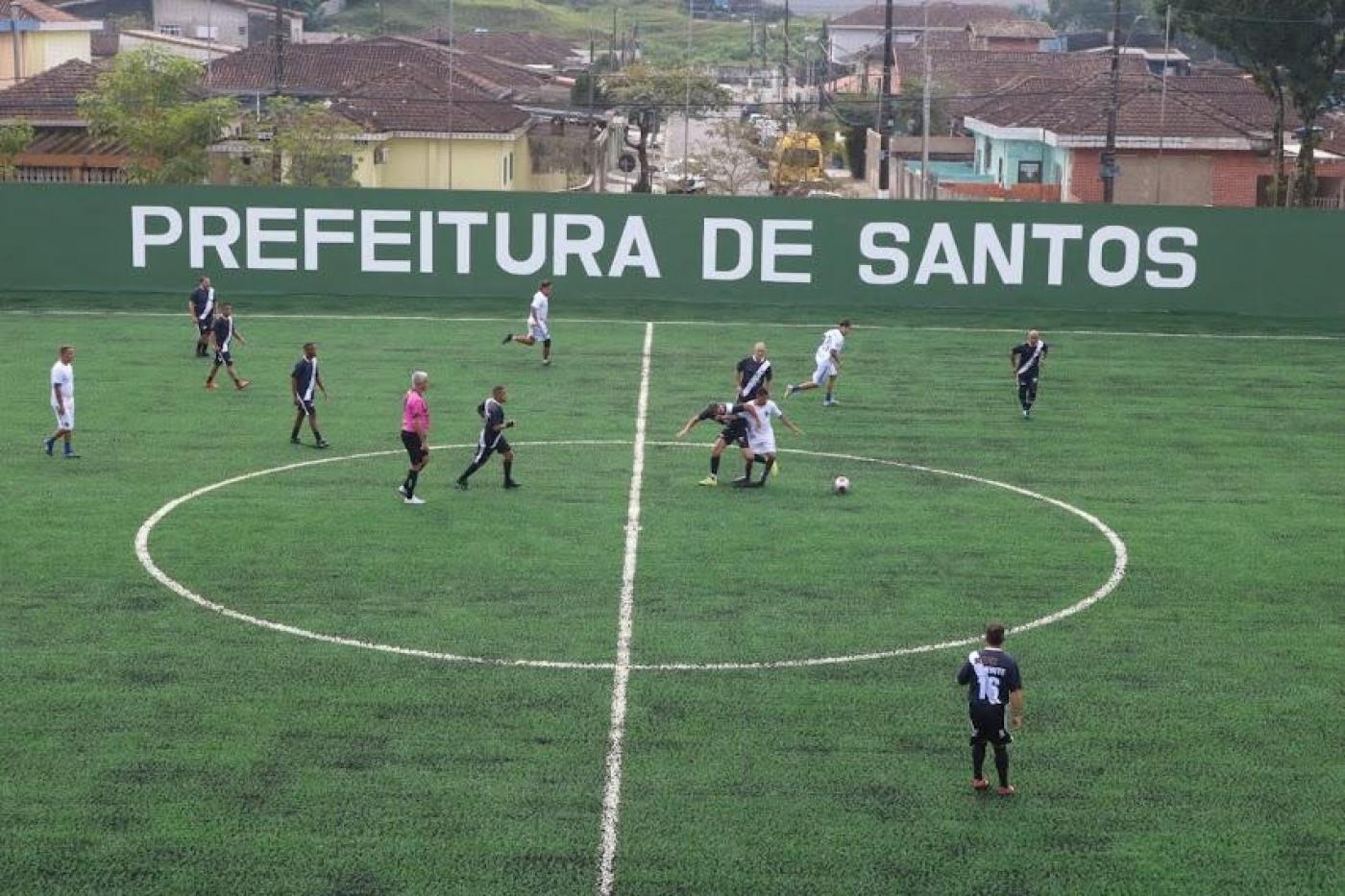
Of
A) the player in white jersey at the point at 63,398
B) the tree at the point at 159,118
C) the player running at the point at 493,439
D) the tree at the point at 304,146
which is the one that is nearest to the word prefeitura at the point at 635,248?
the tree at the point at 304,146

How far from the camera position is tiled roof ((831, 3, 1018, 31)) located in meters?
134

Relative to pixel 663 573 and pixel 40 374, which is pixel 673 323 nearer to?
pixel 40 374

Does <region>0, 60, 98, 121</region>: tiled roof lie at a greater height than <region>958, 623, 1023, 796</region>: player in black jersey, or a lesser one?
greater

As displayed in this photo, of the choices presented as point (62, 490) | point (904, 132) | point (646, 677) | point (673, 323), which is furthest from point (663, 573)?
point (904, 132)

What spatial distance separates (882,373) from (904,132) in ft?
197

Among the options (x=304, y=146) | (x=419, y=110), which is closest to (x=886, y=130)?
(x=419, y=110)

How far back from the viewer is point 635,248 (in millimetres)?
49781

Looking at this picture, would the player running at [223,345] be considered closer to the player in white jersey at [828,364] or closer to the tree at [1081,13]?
the player in white jersey at [828,364]

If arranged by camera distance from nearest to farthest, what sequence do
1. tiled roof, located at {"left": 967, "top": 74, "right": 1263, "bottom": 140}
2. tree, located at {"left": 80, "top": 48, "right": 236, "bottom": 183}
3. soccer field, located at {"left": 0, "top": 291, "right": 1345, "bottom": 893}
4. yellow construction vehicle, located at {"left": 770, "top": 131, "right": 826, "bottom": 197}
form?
soccer field, located at {"left": 0, "top": 291, "right": 1345, "bottom": 893} < tree, located at {"left": 80, "top": 48, "right": 236, "bottom": 183} < tiled roof, located at {"left": 967, "top": 74, "right": 1263, "bottom": 140} < yellow construction vehicle, located at {"left": 770, "top": 131, "right": 826, "bottom": 197}

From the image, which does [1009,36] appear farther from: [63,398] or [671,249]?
[63,398]

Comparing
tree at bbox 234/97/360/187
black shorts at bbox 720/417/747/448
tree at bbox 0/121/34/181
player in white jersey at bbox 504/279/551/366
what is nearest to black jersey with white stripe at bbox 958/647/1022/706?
black shorts at bbox 720/417/747/448

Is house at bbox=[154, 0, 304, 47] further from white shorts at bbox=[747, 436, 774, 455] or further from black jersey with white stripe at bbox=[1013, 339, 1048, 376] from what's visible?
white shorts at bbox=[747, 436, 774, 455]

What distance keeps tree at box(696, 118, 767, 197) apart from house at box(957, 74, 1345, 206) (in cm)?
770

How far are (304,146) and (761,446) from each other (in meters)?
34.5
